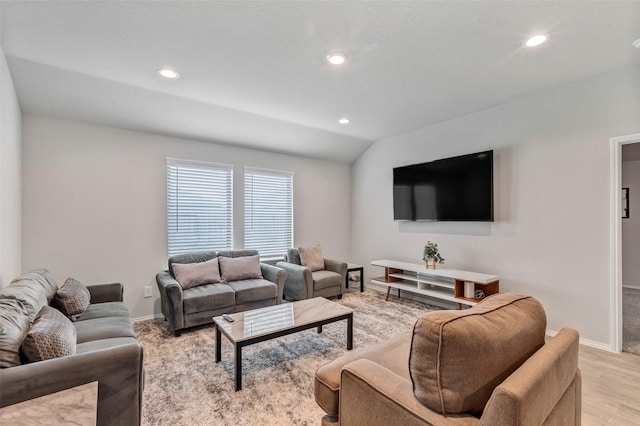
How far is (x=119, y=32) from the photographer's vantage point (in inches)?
83.0

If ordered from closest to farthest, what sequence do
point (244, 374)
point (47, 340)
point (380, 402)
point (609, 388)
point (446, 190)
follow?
point (380, 402) < point (47, 340) < point (609, 388) < point (244, 374) < point (446, 190)

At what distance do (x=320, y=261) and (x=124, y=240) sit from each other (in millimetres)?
2783

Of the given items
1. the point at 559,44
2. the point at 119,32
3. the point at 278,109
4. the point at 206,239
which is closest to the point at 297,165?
the point at 278,109

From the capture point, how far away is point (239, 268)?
13.2 ft

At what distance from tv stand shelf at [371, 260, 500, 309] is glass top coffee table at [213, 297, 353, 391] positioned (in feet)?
5.28

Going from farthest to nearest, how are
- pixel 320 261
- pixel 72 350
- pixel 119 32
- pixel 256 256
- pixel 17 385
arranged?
pixel 320 261, pixel 256 256, pixel 119 32, pixel 72 350, pixel 17 385

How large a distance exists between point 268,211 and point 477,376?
13.8ft

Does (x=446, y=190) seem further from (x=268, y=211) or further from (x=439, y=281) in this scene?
(x=268, y=211)

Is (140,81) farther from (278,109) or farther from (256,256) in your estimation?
(256,256)

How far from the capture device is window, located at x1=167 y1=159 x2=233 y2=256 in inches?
158

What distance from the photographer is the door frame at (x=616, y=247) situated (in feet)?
9.14

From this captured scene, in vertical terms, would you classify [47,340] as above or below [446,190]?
below

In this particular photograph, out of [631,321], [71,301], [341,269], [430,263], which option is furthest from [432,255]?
[71,301]

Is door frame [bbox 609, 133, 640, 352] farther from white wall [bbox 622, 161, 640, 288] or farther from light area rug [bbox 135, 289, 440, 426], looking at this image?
white wall [bbox 622, 161, 640, 288]
